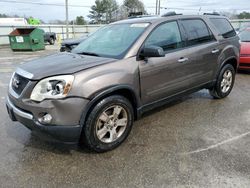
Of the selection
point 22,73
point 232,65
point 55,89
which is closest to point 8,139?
point 22,73

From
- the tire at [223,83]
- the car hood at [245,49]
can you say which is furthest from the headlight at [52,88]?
the car hood at [245,49]

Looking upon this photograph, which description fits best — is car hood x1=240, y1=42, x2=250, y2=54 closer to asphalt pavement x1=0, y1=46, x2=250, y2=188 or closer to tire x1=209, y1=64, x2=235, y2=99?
tire x1=209, y1=64, x2=235, y2=99

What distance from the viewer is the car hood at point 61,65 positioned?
121 inches

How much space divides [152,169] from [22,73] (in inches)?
80.9

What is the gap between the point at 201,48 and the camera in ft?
15.2

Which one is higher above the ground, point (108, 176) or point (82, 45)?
point (82, 45)

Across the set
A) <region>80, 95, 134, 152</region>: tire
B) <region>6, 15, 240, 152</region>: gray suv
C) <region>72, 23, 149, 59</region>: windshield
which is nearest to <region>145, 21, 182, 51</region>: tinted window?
<region>6, 15, 240, 152</region>: gray suv

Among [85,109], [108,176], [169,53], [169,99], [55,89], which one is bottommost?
[108,176]

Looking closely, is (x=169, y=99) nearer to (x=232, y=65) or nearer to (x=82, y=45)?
(x=82, y=45)

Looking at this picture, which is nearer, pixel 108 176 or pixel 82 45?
pixel 108 176

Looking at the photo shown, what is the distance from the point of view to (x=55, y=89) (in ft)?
9.71

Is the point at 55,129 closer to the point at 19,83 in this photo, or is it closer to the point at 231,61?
the point at 19,83

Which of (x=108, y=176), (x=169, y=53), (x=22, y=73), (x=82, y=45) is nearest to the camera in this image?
(x=108, y=176)

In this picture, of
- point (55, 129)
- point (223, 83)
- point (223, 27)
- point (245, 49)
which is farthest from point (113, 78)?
point (245, 49)
